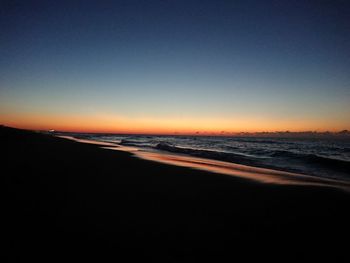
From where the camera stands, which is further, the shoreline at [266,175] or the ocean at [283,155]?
the ocean at [283,155]

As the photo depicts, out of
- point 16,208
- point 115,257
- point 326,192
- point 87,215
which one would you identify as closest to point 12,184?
point 16,208

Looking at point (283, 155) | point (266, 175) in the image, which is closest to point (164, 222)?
point (266, 175)

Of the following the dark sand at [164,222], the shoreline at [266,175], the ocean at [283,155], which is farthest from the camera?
the ocean at [283,155]

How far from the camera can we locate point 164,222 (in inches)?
139

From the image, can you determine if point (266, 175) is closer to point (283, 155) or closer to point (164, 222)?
point (164, 222)

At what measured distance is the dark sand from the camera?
2.66 meters

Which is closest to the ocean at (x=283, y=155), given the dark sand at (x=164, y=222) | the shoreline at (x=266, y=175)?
the shoreline at (x=266, y=175)

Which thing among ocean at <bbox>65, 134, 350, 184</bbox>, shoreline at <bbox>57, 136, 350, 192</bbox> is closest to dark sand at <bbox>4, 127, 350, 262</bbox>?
shoreline at <bbox>57, 136, 350, 192</bbox>

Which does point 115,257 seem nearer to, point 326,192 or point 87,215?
point 87,215

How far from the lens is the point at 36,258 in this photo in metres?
2.35

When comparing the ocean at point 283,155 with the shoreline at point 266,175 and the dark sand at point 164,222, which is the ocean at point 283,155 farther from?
the dark sand at point 164,222

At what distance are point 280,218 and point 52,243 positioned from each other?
382 cm

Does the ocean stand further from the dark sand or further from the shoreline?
the dark sand

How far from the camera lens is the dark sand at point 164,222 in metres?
2.66
